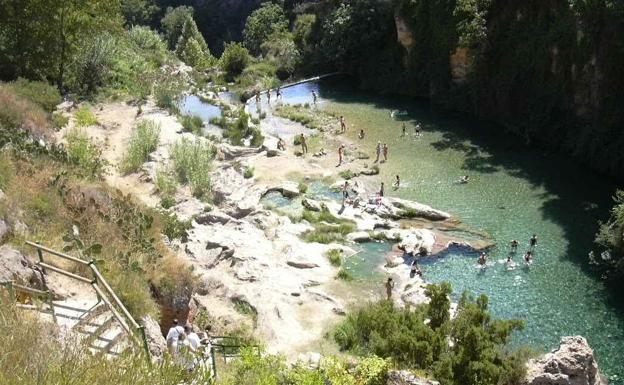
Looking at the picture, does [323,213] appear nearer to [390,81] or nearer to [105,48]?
[105,48]

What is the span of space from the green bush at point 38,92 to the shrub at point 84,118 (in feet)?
4.85

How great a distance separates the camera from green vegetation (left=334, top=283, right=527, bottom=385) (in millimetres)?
15703

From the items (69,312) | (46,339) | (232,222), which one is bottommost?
(232,222)

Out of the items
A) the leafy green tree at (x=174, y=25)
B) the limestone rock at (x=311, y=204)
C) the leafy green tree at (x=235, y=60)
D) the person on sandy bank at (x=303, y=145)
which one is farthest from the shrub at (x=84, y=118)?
the leafy green tree at (x=174, y=25)

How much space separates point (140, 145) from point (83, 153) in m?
4.09

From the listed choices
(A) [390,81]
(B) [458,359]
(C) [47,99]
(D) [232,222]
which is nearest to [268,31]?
(A) [390,81]

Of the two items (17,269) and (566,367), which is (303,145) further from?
(17,269)

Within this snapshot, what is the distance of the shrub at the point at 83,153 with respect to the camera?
2558 cm

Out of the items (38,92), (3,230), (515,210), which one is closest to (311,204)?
(515,210)

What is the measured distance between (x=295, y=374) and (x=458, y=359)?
16.6 ft

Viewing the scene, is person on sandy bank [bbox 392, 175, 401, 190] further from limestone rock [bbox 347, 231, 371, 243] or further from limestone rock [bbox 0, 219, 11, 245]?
limestone rock [bbox 0, 219, 11, 245]

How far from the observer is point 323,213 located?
29.2 m

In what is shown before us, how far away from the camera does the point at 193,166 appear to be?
30.3 m

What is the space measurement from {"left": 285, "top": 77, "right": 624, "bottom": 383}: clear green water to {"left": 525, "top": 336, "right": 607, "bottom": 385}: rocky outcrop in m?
3.96
